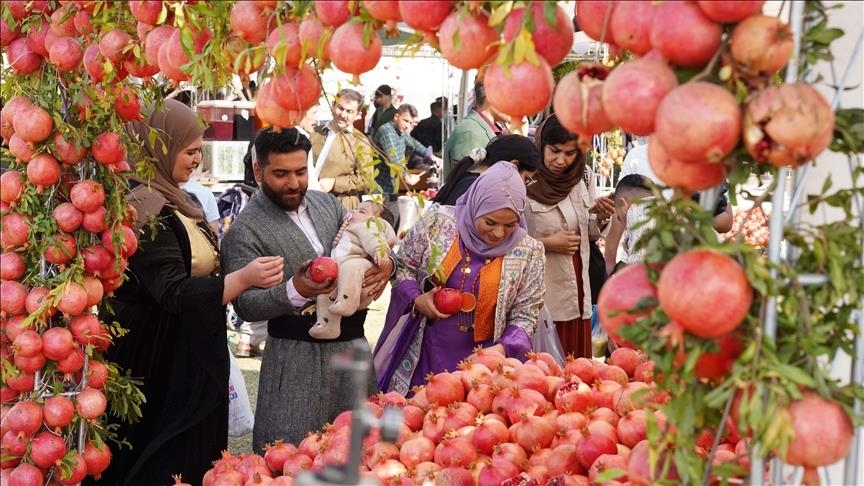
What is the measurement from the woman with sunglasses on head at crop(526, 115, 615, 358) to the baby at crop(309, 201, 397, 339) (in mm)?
1467

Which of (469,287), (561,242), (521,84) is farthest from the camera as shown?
(561,242)

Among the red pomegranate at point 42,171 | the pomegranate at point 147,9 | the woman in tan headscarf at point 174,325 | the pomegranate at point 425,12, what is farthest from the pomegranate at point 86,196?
the pomegranate at point 425,12

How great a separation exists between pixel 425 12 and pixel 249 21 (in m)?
0.41

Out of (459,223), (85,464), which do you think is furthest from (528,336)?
(85,464)

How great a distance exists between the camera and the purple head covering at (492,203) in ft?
11.9

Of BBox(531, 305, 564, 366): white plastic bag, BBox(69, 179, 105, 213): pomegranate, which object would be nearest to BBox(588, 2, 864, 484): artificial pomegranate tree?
BBox(69, 179, 105, 213): pomegranate

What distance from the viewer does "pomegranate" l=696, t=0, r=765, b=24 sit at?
1.23 metres

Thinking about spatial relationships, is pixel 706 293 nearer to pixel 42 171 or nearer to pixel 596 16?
pixel 596 16

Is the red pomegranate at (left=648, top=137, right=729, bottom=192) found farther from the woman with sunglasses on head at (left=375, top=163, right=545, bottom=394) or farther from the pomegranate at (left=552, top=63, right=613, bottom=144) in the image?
the woman with sunglasses on head at (left=375, top=163, right=545, bottom=394)

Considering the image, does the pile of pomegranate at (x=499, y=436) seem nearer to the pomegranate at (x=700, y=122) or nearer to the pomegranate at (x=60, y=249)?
the pomegranate at (x=60, y=249)

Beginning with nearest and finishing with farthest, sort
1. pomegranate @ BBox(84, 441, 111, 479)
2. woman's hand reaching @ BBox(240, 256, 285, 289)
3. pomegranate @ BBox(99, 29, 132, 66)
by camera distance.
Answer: pomegranate @ BBox(99, 29, 132, 66) → pomegranate @ BBox(84, 441, 111, 479) → woman's hand reaching @ BBox(240, 256, 285, 289)

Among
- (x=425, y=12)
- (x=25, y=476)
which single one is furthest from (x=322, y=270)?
(x=425, y=12)

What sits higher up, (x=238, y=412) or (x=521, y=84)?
(x=521, y=84)

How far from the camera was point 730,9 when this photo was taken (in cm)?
123
